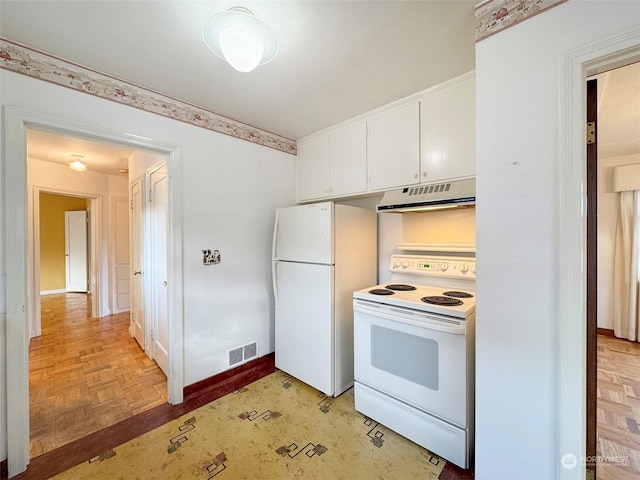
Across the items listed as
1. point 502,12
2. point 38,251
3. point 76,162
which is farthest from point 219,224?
point 38,251

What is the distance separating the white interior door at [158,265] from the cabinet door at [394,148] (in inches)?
74.8

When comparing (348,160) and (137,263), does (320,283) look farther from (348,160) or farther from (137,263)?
(137,263)

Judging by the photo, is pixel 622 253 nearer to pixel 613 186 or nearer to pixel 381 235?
pixel 613 186

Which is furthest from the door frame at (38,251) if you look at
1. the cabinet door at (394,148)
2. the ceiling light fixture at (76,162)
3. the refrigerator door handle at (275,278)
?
the cabinet door at (394,148)

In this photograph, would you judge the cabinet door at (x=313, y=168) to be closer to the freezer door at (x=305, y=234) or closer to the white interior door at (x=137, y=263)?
the freezer door at (x=305, y=234)

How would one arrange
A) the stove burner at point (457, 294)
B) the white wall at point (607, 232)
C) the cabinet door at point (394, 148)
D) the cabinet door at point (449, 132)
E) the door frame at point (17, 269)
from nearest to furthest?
1. the door frame at point (17, 269)
2. the cabinet door at point (449, 132)
3. the stove burner at point (457, 294)
4. the cabinet door at point (394, 148)
5. the white wall at point (607, 232)

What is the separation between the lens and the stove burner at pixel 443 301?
5.25 feet

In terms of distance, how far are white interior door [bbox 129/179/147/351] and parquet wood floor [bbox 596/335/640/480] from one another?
398 centimetres

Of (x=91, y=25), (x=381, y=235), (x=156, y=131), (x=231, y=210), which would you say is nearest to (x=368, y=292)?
(x=381, y=235)

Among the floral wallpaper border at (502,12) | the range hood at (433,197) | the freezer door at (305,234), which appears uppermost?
the floral wallpaper border at (502,12)

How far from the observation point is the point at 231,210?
2.43 metres

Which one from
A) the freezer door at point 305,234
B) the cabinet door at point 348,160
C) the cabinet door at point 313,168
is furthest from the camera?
the cabinet door at point 313,168

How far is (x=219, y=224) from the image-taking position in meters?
2.34

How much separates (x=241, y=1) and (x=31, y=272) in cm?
431
